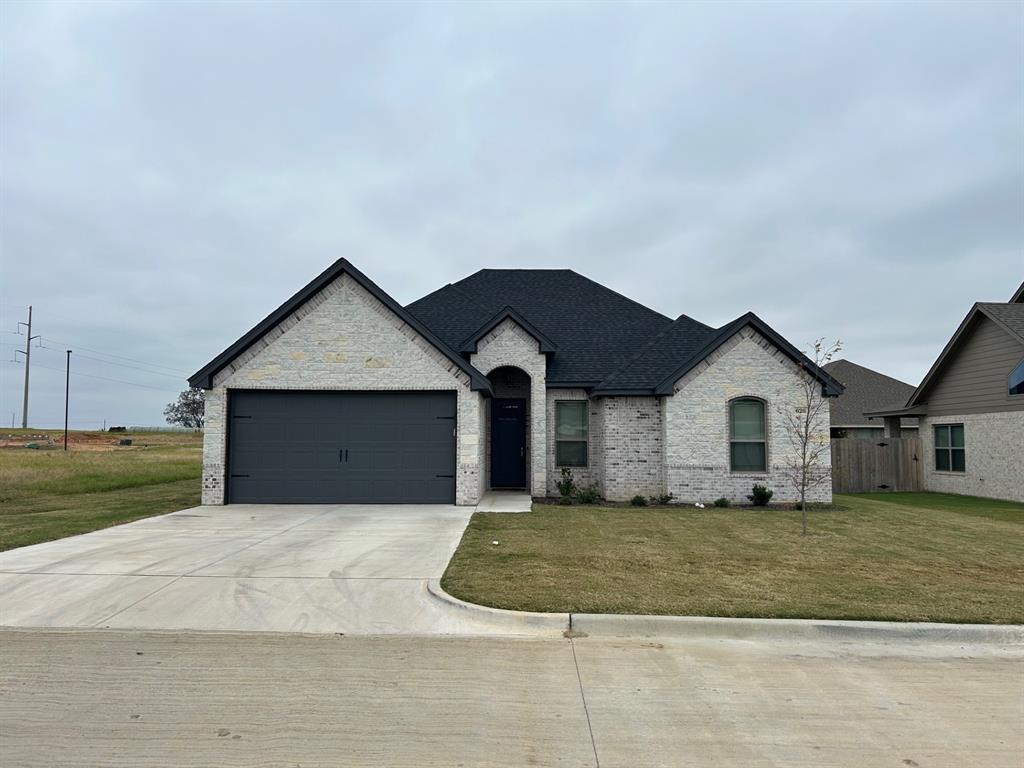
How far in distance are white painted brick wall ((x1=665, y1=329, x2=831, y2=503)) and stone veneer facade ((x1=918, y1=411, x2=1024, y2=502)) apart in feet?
22.1

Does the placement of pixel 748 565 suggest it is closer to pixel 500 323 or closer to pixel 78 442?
pixel 500 323

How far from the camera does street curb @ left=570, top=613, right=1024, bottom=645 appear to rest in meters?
6.07

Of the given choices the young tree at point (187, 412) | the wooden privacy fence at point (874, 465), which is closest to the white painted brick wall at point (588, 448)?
the wooden privacy fence at point (874, 465)

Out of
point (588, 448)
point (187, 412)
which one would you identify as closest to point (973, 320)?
point (588, 448)

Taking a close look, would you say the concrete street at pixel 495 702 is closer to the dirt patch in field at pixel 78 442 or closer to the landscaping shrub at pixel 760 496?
the landscaping shrub at pixel 760 496

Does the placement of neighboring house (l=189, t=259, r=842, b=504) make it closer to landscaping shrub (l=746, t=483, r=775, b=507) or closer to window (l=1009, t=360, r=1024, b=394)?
landscaping shrub (l=746, t=483, r=775, b=507)

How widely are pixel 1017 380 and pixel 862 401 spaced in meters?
12.3

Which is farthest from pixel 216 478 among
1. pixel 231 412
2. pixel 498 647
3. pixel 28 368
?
pixel 28 368

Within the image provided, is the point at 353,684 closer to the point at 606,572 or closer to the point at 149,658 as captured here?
the point at 149,658

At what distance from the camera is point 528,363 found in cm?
1755

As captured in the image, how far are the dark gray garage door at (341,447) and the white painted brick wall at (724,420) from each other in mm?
5906

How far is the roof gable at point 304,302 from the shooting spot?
1525cm

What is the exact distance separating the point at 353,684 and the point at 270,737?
0.92 metres

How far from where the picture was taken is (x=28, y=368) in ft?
272
